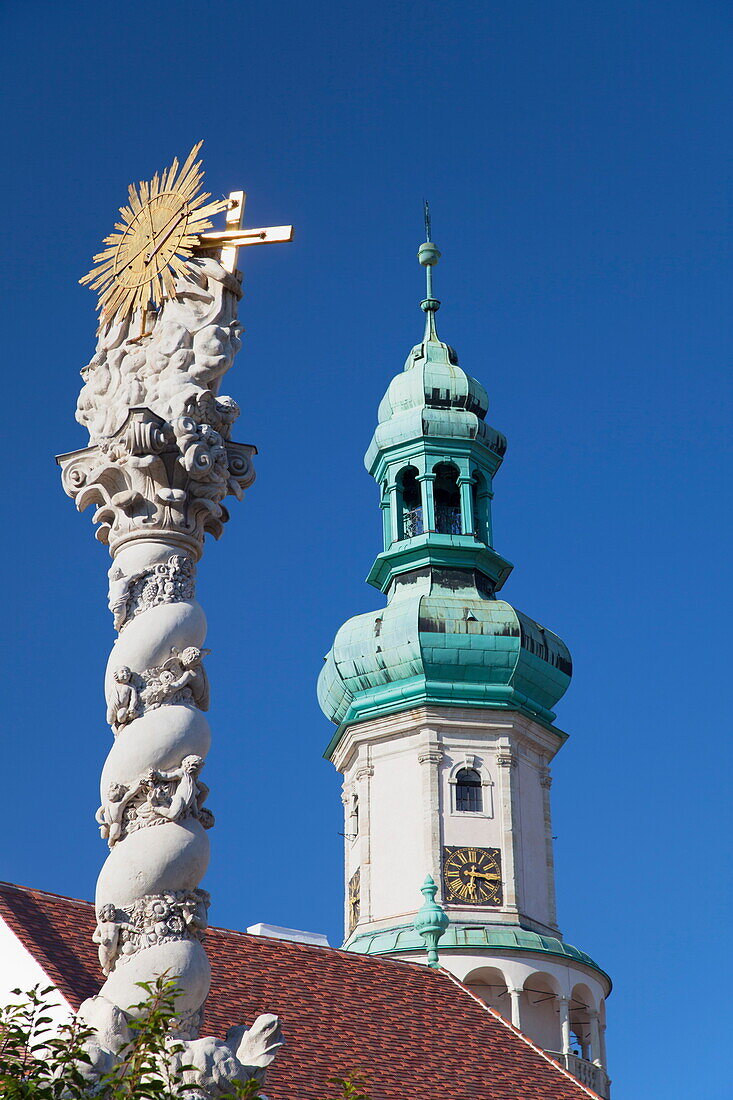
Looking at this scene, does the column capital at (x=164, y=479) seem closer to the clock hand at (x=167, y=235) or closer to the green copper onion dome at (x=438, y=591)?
the clock hand at (x=167, y=235)

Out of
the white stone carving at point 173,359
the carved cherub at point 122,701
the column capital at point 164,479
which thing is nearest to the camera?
the carved cherub at point 122,701

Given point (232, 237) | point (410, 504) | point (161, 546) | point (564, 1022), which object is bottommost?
point (161, 546)

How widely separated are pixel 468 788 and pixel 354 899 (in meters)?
3.52

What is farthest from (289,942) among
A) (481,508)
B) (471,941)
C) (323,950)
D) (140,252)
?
(481,508)

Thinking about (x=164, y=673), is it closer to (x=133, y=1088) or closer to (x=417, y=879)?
(x=133, y=1088)

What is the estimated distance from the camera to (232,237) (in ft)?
37.1

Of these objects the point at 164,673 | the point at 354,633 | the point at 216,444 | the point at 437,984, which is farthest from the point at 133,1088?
the point at 354,633

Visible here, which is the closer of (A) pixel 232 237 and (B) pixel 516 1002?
(A) pixel 232 237

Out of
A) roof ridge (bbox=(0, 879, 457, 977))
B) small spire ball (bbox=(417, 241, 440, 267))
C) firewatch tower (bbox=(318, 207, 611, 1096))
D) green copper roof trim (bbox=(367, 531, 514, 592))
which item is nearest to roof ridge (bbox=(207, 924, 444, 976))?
roof ridge (bbox=(0, 879, 457, 977))

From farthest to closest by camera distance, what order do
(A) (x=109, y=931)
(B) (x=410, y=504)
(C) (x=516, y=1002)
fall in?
(B) (x=410, y=504), (C) (x=516, y=1002), (A) (x=109, y=931)

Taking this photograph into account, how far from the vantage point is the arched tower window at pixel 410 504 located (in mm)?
48688

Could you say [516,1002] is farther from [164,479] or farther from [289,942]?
[164,479]

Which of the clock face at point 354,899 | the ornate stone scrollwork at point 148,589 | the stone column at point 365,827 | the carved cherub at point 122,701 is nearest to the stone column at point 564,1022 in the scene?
the stone column at point 365,827

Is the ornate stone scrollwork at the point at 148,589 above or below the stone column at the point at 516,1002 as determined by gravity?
below
